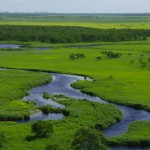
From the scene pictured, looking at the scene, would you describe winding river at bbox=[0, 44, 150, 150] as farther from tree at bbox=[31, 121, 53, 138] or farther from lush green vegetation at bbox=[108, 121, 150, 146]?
tree at bbox=[31, 121, 53, 138]

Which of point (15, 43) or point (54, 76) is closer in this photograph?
point (54, 76)

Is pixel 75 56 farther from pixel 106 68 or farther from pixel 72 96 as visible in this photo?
pixel 72 96

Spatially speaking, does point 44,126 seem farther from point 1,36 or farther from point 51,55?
point 1,36

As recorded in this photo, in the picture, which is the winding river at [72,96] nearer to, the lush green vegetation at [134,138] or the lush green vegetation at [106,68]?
the lush green vegetation at [134,138]

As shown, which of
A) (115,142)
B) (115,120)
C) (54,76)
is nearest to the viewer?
(115,142)

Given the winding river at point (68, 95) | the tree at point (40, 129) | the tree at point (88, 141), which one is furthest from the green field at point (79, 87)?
the tree at point (88, 141)

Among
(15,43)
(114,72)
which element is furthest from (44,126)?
(15,43)

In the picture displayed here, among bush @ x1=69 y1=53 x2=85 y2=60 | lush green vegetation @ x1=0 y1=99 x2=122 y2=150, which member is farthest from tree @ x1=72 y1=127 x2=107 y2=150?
bush @ x1=69 y1=53 x2=85 y2=60
